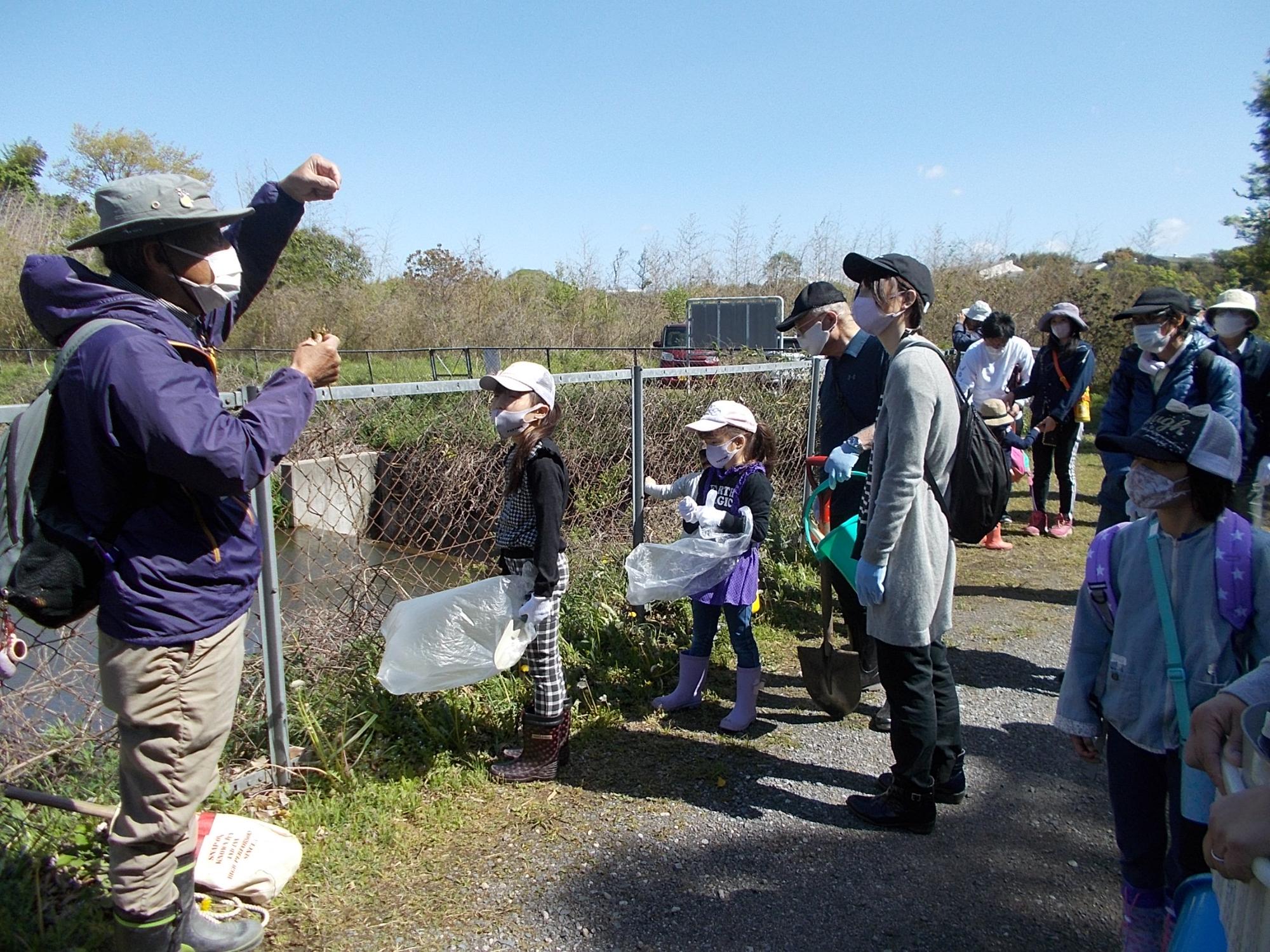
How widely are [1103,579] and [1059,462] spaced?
552cm

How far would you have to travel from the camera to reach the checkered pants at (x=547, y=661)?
3.22 m

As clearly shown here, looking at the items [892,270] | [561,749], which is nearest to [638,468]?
[561,749]

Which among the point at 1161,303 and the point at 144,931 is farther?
the point at 1161,303

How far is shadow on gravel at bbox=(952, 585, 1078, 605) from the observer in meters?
5.66

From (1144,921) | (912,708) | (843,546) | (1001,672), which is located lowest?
(1001,672)

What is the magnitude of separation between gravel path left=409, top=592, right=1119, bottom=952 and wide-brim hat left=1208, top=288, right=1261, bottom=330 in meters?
2.52

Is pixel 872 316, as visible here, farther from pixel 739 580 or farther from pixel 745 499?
pixel 739 580

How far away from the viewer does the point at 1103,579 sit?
2.23 meters

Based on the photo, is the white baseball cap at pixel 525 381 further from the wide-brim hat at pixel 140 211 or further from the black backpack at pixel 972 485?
the black backpack at pixel 972 485

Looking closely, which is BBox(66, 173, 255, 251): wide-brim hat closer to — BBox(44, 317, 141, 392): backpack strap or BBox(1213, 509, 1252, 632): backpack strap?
BBox(44, 317, 141, 392): backpack strap

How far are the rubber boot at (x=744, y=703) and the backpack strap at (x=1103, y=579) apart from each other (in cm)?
174

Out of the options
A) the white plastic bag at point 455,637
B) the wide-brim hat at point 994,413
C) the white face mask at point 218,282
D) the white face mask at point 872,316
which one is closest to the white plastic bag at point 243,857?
the white plastic bag at point 455,637

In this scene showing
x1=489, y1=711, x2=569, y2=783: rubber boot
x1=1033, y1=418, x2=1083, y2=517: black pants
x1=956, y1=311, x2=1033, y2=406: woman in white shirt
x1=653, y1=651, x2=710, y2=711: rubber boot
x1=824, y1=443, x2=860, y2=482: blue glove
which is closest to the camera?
x1=489, y1=711, x2=569, y2=783: rubber boot

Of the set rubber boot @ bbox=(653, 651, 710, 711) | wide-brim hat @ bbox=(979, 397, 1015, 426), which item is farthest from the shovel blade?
wide-brim hat @ bbox=(979, 397, 1015, 426)
